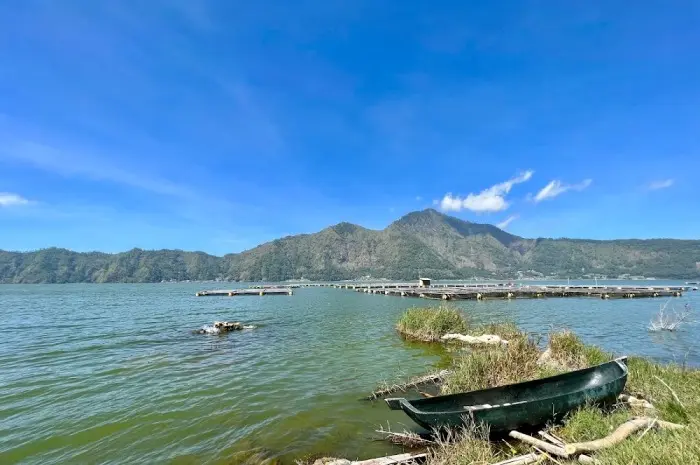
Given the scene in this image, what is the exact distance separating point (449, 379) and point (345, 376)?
18.5ft

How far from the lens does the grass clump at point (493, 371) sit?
10.6 metres

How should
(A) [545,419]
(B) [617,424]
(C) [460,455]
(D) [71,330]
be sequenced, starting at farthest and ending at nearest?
(D) [71,330]
(A) [545,419]
(B) [617,424]
(C) [460,455]

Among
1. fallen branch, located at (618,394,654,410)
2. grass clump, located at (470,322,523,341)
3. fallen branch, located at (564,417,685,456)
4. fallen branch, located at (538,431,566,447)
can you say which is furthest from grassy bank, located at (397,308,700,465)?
grass clump, located at (470,322,523,341)

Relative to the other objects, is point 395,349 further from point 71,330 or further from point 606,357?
point 71,330

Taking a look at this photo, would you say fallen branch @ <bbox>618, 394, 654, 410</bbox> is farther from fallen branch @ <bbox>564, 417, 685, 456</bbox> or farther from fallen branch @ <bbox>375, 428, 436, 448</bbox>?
fallen branch @ <bbox>375, 428, 436, 448</bbox>

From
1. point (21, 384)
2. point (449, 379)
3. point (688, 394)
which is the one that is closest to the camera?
point (688, 394)

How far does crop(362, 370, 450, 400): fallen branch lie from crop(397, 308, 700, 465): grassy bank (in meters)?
1.75

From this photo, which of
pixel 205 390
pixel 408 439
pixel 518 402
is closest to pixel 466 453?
pixel 518 402

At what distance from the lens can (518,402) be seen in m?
7.76

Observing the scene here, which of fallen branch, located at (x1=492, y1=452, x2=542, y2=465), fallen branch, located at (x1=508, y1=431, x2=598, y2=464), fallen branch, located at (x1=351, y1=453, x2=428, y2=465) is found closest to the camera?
fallen branch, located at (x1=508, y1=431, x2=598, y2=464)

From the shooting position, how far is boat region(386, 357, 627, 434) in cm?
768

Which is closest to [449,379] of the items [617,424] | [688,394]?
[617,424]

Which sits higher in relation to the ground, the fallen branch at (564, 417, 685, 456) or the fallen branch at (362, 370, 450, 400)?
the fallen branch at (564, 417, 685, 456)

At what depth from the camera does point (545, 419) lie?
321 inches
